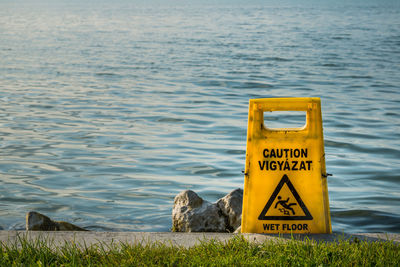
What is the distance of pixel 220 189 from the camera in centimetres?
722

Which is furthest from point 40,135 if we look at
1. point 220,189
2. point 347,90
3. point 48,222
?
point 347,90

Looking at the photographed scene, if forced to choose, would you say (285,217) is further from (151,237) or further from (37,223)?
(37,223)

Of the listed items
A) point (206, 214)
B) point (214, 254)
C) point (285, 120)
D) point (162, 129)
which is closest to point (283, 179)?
point (214, 254)

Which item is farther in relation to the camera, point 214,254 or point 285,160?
point 285,160

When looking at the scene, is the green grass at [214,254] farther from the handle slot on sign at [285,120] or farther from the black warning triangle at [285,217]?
the handle slot on sign at [285,120]

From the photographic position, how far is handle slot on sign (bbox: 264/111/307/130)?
10852 millimetres

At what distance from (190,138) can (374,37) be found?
23.4 meters

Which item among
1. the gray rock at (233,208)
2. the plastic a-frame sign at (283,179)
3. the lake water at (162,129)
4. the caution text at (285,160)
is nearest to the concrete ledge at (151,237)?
the plastic a-frame sign at (283,179)

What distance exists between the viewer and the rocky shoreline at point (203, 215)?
541cm

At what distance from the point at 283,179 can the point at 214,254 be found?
906mm

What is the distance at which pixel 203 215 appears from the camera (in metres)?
→ 5.45

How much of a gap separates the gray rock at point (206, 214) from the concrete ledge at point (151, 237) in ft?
2.42

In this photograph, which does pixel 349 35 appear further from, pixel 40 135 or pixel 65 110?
pixel 40 135

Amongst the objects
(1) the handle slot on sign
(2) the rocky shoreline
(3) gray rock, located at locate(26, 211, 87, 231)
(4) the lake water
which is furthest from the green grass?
(1) the handle slot on sign
